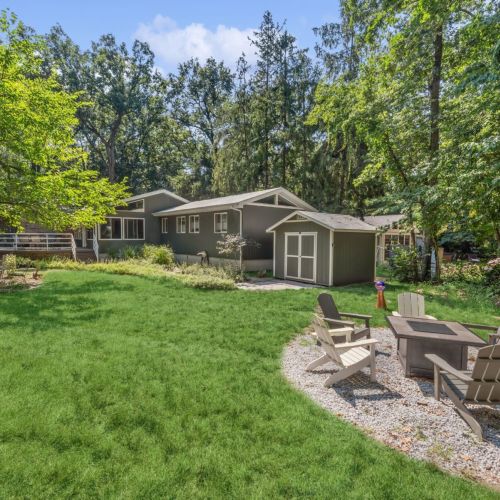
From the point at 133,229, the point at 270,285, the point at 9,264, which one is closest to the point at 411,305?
the point at 270,285

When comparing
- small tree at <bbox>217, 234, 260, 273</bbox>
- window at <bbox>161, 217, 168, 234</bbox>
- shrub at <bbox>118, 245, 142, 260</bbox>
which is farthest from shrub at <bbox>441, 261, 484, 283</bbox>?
window at <bbox>161, 217, 168, 234</bbox>

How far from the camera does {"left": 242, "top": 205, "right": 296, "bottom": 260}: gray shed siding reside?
A: 1538 centimetres

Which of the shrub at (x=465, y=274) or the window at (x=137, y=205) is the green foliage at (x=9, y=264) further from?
the shrub at (x=465, y=274)

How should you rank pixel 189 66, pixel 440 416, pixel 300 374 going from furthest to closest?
1. pixel 189 66
2. pixel 300 374
3. pixel 440 416

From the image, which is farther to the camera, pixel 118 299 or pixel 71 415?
pixel 118 299

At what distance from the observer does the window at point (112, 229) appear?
2042 centimetres

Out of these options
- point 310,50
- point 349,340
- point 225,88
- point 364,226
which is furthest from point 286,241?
point 225,88

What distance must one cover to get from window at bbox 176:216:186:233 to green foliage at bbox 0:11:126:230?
23.2 ft

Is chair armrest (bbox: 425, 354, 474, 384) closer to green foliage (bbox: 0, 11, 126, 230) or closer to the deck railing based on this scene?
green foliage (bbox: 0, 11, 126, 230)

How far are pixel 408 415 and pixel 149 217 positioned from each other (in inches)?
790

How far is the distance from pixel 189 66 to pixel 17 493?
→ 3806cm

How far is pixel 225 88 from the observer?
34.4m

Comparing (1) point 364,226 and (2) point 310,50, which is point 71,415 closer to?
(1) point 364,226

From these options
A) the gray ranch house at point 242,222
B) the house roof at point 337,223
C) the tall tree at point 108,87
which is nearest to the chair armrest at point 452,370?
the house roof at point 337,223
